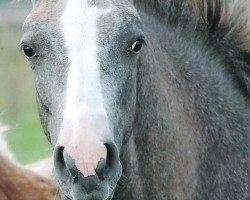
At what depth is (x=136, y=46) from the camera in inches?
169

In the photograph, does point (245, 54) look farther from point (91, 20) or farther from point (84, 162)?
point (84, 162)

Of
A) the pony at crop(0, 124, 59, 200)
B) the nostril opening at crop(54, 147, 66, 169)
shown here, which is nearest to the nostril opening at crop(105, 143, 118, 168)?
the nostril opening at crop(54, 147, 66, 169)

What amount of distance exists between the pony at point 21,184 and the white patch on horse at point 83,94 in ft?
6.49

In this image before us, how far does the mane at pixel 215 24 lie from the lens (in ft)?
16.1

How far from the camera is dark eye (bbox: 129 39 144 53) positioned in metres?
4.29

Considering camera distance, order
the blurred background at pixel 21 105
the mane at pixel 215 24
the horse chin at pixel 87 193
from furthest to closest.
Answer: the blurred background at pixel 21 105
the mane at pixel 215 24
the horse chin at pixel 87 193

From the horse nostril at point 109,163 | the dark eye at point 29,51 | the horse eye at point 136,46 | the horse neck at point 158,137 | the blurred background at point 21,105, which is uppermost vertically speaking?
the horse eye at point 136,46

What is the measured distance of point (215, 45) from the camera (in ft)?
16.4

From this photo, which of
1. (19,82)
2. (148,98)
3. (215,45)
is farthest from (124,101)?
(19,82)

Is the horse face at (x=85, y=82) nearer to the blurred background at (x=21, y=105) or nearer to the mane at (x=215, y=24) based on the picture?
the mane at (x=215, y=24)

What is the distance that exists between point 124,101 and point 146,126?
12.4 inches

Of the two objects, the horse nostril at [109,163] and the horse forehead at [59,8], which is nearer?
the horse nostril at [109,163]

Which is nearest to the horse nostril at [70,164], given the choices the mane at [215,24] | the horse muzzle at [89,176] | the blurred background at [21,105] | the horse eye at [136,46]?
the horse muzzle at [89,176]

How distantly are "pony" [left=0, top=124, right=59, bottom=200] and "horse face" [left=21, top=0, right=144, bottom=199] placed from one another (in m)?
1.55
